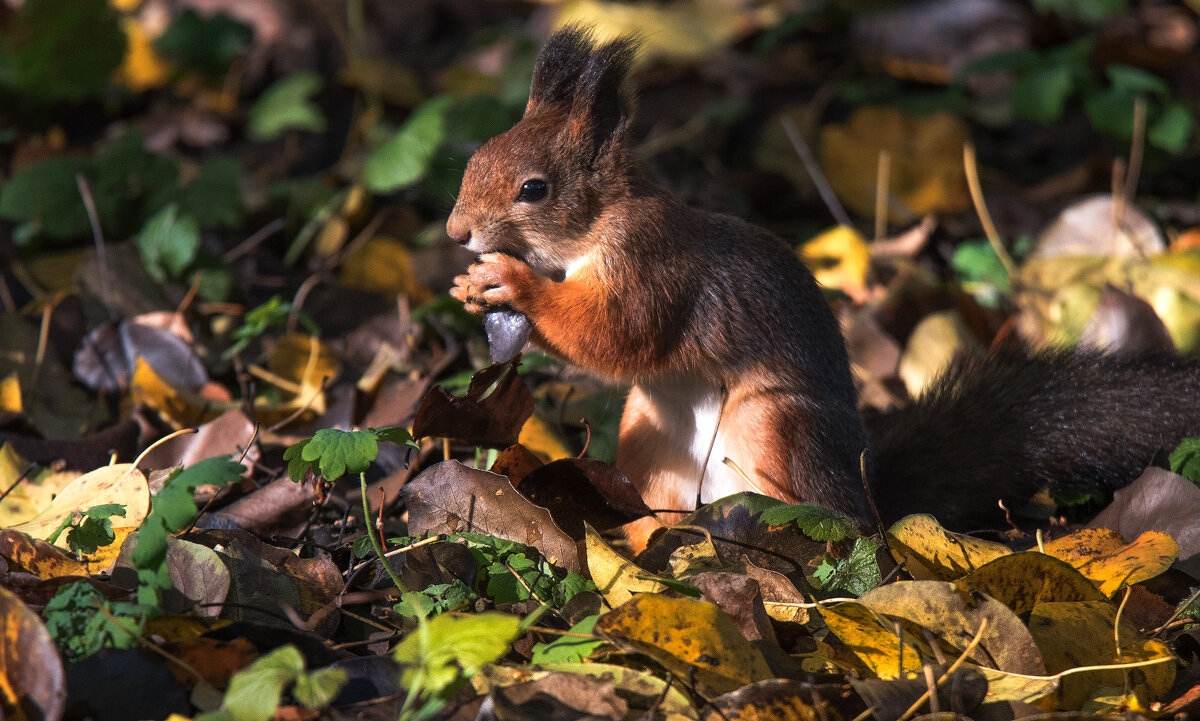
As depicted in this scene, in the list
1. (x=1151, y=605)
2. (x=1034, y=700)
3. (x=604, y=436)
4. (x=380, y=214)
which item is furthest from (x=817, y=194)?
(x=1034, y=700)

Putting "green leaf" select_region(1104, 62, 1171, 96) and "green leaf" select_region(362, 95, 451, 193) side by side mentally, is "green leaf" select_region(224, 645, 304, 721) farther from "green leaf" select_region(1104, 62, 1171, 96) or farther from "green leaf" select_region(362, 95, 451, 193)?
"green leaf" select_region(1104, 62, 1171, 96)

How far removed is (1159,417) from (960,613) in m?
0.94

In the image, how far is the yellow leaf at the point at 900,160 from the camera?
388 centimetres

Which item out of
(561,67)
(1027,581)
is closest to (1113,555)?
(1027,581)

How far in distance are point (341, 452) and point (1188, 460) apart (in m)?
1.57

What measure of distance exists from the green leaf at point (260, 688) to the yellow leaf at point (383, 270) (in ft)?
6.62

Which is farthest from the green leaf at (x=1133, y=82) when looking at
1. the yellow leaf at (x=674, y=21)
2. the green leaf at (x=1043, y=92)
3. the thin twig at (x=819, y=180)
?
the yellow leaf at (x=674, y=21)

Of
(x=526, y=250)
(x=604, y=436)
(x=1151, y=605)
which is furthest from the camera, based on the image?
(x=604, y=436)

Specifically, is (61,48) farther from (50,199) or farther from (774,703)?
(774,703)

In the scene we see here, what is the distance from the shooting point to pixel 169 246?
2955 mm

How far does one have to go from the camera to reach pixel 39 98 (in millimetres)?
3957

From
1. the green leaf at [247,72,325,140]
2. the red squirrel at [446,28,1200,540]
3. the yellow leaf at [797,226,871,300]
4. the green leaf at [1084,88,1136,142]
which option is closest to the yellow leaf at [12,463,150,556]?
the red squirrel at [446,28,1200,540]

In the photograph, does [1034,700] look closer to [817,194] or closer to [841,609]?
[841,609]

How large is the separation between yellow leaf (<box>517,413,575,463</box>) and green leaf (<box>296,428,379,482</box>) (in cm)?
61
